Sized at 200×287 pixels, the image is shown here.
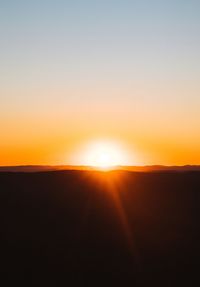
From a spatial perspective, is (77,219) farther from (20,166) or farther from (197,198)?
(20,166)

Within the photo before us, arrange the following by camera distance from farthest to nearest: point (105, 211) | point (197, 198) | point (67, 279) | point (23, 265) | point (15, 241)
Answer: point (197, 198) → point (105, 211) → point (15, 241) → point (23, 265) → point (67, 279)

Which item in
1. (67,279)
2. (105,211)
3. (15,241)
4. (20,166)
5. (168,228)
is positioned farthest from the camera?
(20,166)

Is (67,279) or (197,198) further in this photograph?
(197,198)

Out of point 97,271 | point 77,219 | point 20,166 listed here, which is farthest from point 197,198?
point 20,166

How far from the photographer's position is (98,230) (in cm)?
2306

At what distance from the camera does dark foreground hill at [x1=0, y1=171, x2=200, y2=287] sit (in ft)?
58.8

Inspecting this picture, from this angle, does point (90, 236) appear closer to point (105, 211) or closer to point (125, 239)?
point (125, 239)

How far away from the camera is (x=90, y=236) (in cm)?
2216

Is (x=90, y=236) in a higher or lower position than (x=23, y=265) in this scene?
higher

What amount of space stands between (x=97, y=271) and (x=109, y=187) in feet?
43.3

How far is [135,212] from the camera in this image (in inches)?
1036

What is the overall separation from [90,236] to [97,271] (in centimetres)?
402

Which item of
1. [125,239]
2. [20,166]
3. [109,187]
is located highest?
[20,166]

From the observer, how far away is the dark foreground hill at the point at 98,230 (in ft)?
58.8
